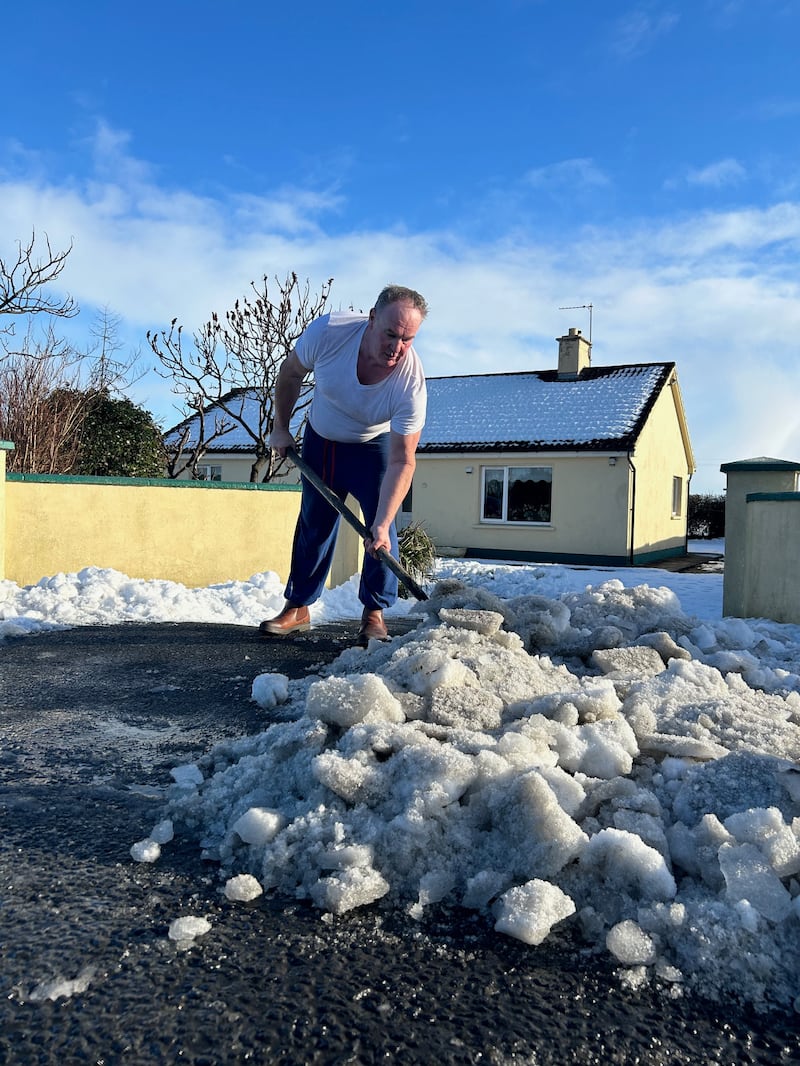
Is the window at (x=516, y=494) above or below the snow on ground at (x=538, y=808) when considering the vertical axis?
above

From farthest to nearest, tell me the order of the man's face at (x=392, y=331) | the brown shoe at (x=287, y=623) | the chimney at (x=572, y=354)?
the chimney at (x=572, y=354) < the brown shoe at (x=287, y=623) < the man's face at (x=392, y=331)

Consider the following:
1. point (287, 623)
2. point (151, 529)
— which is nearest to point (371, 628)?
point (287, 623)

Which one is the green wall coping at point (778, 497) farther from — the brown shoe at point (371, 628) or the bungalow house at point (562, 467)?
the bungalow house at point (562, 467)

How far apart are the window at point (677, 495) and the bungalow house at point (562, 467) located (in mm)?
92

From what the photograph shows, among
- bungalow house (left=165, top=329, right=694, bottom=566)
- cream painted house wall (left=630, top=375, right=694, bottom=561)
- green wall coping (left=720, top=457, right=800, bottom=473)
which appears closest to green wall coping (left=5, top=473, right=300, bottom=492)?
green wall coping (left=720, top=457, right=800, bottom=473)

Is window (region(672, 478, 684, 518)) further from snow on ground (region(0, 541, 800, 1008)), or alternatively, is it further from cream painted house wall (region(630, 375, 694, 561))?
snow on ground (region(0, 541, 800, 1008))

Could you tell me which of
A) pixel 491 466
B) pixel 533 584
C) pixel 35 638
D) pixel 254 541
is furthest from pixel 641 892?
pixel 491 466

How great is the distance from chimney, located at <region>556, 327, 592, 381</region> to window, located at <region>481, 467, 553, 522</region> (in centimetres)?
356

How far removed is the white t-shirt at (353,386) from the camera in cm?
415

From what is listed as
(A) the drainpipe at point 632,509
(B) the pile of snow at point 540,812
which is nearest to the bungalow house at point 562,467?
(A) the drainpipe at point 632,509

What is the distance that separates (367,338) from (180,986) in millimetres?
3309

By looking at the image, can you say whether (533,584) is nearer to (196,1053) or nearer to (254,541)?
(254,541)

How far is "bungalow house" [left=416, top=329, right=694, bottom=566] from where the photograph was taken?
15586 millimetres

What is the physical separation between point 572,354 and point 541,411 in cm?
228
